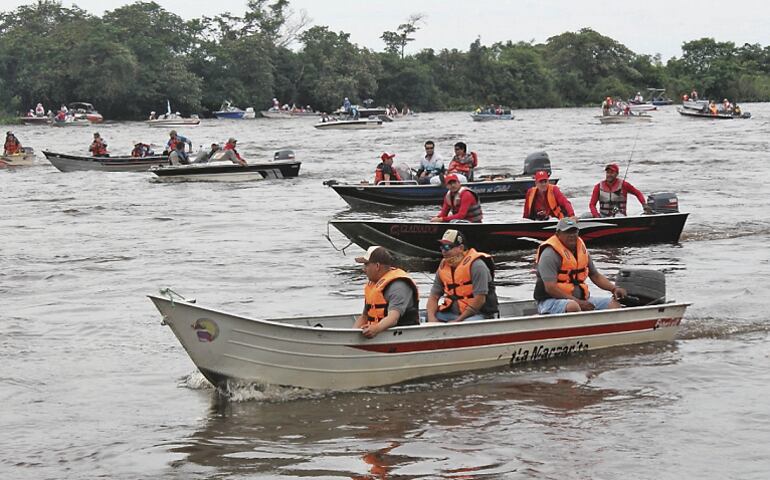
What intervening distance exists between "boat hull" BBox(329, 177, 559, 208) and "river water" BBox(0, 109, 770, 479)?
0.28m

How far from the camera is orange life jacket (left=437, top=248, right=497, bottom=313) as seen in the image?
10.9 meters

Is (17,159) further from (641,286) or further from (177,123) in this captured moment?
(177,123)

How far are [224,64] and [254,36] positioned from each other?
4035 mm

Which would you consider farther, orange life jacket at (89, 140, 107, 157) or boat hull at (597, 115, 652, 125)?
boat hull at (597, 115, 652, 125)

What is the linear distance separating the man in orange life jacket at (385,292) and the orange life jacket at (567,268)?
1656 mm

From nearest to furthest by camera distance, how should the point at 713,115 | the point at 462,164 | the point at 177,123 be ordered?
the point at 462,164 < the point at 713,115 < the point at 177,123

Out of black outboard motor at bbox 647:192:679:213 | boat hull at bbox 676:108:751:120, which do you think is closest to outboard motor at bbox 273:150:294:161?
black outboard motor at bbox 647:192:679:213

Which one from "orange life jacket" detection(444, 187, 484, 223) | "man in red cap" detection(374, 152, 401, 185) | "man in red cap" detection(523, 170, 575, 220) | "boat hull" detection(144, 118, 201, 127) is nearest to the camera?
"man in red cap" detection(523, 170, 575, 220)

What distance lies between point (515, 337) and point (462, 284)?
2.44 ft

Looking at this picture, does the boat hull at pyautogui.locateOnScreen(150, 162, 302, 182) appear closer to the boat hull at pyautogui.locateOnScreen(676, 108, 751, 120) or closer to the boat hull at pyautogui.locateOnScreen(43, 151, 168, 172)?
the boat hull at pyautogui.locateOnScreen(43, 151, 168, 172)

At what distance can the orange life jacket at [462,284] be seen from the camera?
10.9 meters

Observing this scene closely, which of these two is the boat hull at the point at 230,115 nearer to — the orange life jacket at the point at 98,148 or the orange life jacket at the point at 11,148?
the orange life jacket at the point at 11,148

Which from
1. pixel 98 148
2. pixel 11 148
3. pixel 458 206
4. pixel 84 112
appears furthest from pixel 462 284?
pixel 84 112

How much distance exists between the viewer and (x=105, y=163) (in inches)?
1366
